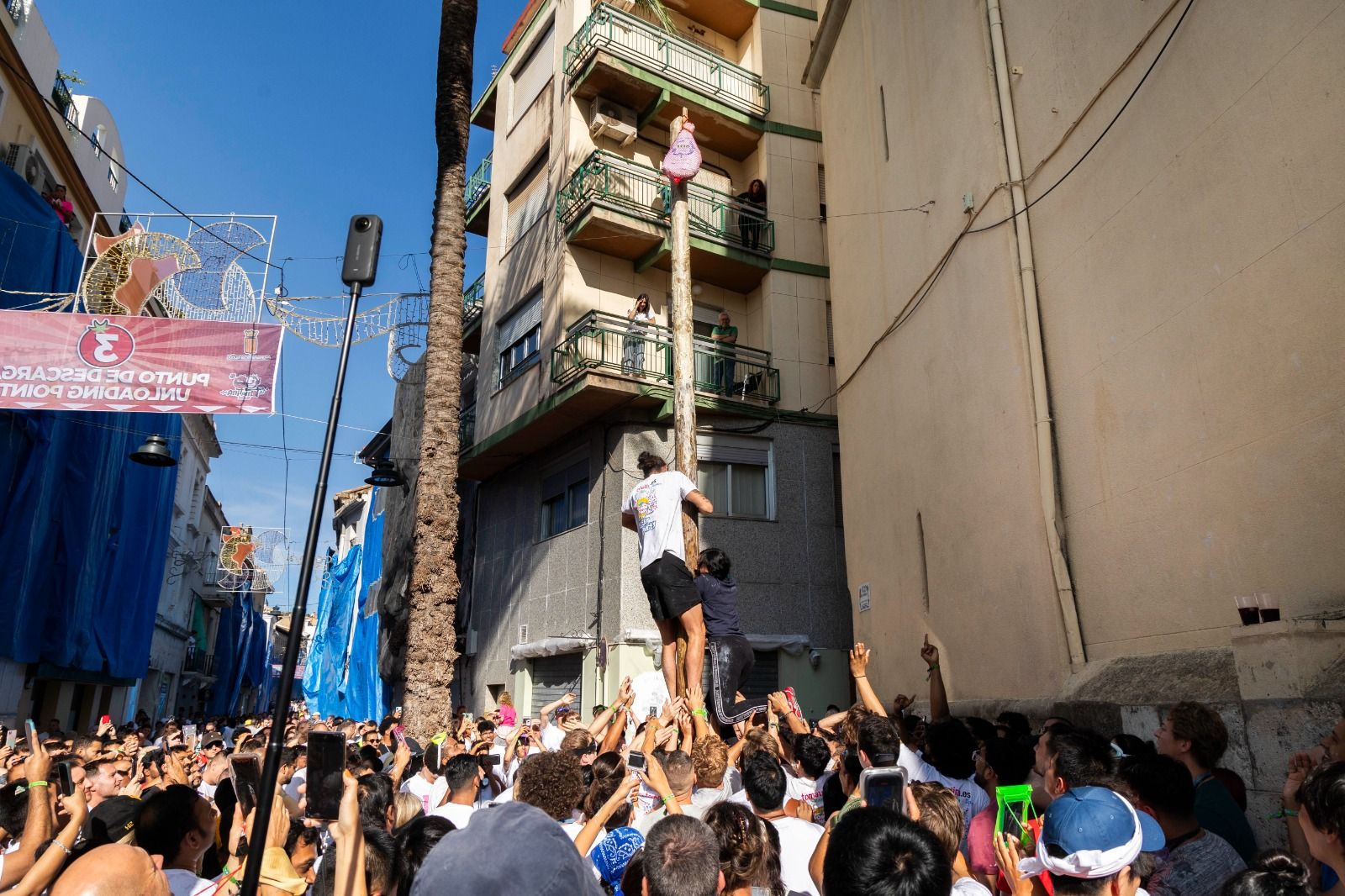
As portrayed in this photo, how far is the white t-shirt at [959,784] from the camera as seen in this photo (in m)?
4.31

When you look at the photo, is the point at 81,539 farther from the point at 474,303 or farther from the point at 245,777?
the point at 245,777

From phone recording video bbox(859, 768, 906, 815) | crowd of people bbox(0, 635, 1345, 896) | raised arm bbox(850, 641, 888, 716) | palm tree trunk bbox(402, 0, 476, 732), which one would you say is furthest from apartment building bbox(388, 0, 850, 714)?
phone recording video bbox(859, 768, 906, 815)

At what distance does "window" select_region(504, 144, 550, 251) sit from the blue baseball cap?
1645 centimetres

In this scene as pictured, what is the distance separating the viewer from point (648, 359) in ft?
50.8

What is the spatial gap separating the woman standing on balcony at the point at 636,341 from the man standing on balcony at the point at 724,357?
1267 millimetres

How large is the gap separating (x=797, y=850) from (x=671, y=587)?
328 cm

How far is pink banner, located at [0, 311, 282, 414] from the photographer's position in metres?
10.3

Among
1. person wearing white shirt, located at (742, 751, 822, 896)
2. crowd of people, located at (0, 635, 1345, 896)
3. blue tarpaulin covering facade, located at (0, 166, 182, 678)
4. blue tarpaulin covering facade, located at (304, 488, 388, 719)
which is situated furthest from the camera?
blue tarpaulin covering facade, located at (304, 488, 388, 719)

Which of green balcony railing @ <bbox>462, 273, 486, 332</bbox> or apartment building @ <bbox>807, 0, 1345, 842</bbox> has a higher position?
green balcony railing @ <bbox>462, 273, 486, 332</bbox>

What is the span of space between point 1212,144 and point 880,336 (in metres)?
5.62

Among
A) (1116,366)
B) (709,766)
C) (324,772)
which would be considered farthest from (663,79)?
(324,772)

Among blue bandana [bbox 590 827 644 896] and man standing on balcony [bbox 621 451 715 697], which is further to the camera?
man standing on balcony [bbox 621 451 715 697]

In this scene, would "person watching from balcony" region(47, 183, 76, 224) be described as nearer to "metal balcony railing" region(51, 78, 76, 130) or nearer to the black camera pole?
"metal balcony railing" region(51, 78, 76, 130)

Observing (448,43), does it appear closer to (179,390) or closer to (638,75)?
(638,75)
